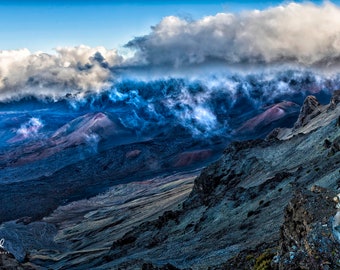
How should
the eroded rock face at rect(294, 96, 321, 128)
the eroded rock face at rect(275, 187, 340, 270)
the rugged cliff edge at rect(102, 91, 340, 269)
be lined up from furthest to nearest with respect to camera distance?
the eroded rock face at rect(294, 96, 321, 128), the rugged cliff edge at rect(102, 91, 340, 269), the eroded rock face at rect(275, 187, 340, 270)

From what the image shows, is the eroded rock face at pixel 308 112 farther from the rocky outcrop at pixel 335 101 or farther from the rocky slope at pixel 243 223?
the rocky slope at pixel 243 223

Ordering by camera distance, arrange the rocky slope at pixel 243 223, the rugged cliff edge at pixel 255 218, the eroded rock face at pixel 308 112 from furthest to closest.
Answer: the eroded rock face at pixel 308 112 < the rocky slope at pixel 243 223 < the rugged cliff edge at pixel 255 218

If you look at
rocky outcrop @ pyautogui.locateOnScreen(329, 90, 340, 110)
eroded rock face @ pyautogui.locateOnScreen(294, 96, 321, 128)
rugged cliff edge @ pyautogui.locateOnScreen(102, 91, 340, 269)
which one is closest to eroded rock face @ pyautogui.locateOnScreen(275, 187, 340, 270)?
rugged cliff edge @ pyautogui.locateOnScreen(102, 91, 340, 269)

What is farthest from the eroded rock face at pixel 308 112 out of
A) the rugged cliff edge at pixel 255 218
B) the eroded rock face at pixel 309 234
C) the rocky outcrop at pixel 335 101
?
the eroded rock face at pixel 309 234

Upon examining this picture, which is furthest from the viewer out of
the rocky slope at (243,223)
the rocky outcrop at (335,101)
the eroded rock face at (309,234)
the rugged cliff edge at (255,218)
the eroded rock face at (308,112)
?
the eroded rock face at (308,112)

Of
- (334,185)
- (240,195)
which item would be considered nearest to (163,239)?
(240,195)

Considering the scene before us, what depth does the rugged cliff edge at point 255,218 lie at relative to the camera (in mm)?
22016

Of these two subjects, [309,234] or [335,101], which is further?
[335,101]

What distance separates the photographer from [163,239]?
240 ft

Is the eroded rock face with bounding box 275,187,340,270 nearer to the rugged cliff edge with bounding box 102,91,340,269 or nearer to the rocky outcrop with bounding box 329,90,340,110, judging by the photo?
the rugged cliff edge with bounding box 102,91,340,269

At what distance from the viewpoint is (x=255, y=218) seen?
5756 centimetres

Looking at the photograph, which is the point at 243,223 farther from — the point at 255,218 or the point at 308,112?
the point at 308,112

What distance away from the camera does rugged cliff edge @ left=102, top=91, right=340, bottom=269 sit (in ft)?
72.2

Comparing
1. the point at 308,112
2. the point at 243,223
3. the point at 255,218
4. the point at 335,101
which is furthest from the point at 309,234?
the point at 308,112
